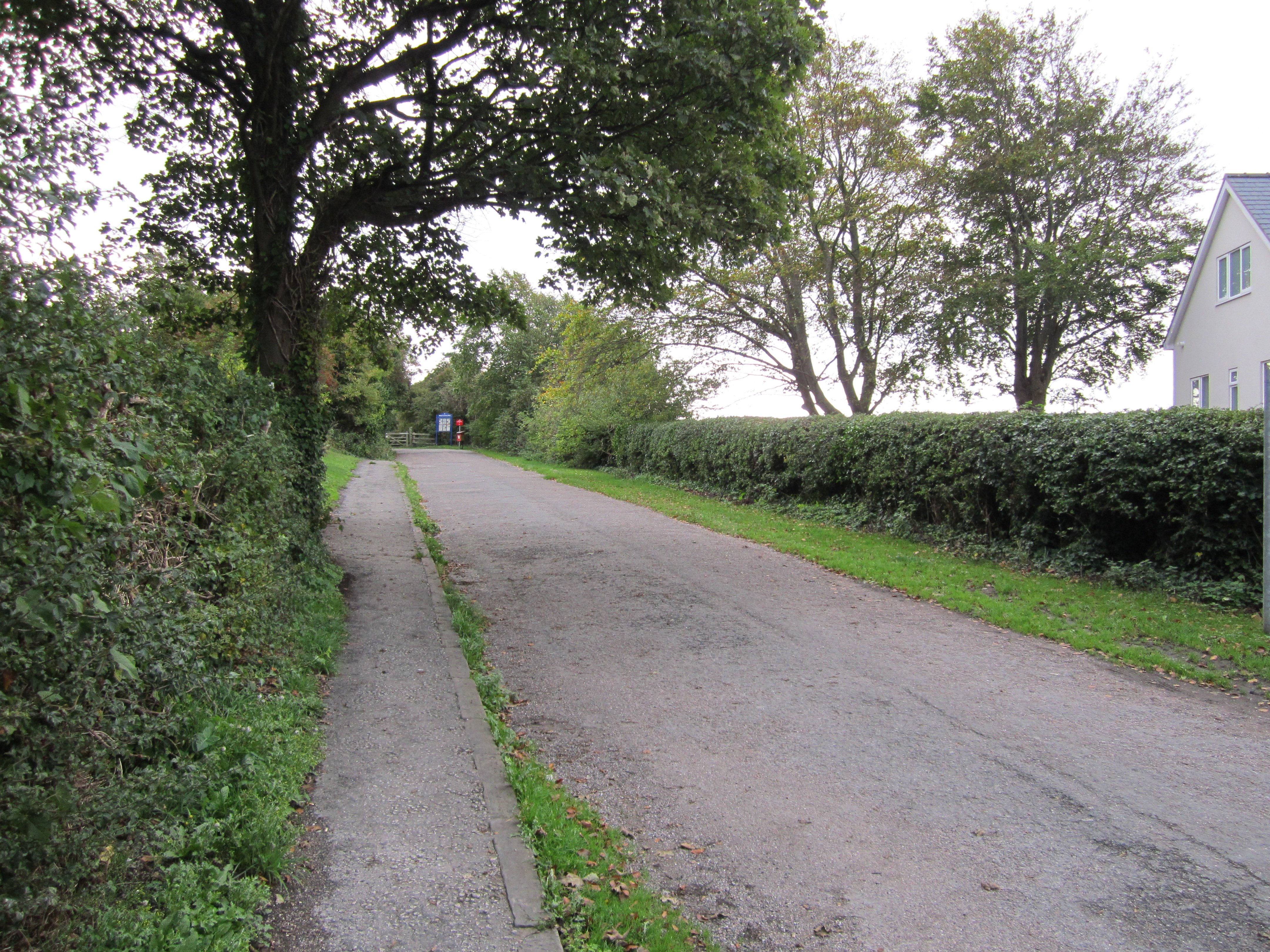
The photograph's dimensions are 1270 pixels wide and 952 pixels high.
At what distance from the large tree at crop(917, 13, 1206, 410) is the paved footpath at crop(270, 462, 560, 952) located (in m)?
23.9

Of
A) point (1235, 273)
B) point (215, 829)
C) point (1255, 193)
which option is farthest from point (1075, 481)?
point (1255, 193)

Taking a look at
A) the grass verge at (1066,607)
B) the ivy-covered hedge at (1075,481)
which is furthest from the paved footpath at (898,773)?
the ivy-covered hedge at (1075,481)

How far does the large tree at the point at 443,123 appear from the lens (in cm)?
870

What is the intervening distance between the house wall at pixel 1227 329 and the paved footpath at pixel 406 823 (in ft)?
72.0

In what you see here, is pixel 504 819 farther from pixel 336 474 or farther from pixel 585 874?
pixel 336 474

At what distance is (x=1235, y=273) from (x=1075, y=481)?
17.7 metres

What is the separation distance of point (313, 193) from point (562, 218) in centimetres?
352

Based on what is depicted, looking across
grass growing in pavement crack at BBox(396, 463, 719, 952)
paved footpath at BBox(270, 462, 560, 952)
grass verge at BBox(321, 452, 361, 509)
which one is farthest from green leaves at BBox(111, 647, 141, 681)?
grass verge at BBox(321, 452, 361, 509)

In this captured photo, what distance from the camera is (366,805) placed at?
4.07 meters

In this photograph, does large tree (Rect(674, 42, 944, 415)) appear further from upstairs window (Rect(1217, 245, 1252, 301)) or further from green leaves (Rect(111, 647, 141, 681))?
green leaves (Rect(111, 647, 141, 681))

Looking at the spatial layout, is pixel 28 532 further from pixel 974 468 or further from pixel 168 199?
pixel 974 468

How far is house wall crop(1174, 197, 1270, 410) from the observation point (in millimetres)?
20953

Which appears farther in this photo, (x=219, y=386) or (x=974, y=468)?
(x=974, y=468)

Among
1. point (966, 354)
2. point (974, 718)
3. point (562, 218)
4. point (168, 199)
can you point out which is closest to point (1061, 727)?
point (974, 718)
